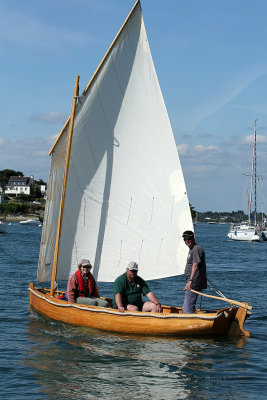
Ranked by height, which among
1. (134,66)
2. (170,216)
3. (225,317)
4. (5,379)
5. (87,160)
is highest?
(134,66)

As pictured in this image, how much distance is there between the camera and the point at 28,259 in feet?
134

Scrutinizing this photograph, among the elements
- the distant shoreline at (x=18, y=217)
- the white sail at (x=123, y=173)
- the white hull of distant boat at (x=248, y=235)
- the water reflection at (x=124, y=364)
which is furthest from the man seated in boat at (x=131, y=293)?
the distant shoreline at (x=18, y=217)

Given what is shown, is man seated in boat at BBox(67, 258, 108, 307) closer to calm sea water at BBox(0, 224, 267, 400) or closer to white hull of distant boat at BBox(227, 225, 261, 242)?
calm sea water at BBox(0, 224, 267, 400)

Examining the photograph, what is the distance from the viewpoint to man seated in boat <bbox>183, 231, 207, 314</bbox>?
45.2 ft

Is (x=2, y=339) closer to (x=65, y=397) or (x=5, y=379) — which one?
(x=5, y=379)


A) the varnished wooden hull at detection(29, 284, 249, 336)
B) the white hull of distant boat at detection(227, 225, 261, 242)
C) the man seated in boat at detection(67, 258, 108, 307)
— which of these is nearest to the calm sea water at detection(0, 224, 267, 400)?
the varnished wooden hull at detection(29, 284, 249, 336)

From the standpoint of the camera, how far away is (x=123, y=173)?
16.1 m

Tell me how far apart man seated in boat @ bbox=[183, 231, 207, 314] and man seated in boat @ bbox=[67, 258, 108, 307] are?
2.17 metres

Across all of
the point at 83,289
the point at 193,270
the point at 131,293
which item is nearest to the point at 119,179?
the point at 83,289

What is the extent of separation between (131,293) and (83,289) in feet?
4.67

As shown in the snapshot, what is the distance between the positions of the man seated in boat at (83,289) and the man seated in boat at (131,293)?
2.33 ft

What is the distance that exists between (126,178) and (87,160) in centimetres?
111

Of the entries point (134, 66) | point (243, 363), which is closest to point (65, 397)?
point (243, 363)

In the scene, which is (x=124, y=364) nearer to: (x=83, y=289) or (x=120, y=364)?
(x=120, y=364)
